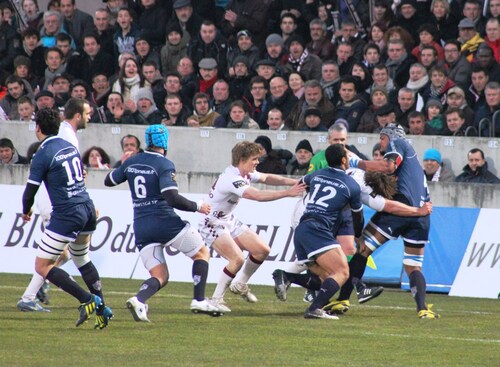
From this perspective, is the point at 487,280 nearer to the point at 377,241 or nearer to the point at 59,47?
the point at 377,241

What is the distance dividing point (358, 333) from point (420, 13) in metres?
10.5

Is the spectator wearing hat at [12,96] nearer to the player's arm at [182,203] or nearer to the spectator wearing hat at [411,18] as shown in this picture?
the spectator wearing hat at [411,18]

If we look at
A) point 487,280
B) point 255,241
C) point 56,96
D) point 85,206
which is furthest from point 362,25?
point 85,206

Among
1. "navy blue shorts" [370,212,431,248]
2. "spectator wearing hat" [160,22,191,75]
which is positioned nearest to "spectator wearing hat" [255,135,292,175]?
"spectator wearing hat" [160,22,191,75]

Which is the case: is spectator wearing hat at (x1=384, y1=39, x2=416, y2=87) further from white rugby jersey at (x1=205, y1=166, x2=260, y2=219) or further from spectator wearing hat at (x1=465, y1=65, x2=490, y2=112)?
white rugby jersey at (x1=205, y1=166, x2=260, y2=219)

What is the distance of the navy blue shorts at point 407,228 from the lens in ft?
45.9

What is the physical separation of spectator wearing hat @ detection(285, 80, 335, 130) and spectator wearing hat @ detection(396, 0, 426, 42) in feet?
7.76

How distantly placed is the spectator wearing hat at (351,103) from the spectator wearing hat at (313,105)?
0.79ft

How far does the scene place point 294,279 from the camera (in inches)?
554

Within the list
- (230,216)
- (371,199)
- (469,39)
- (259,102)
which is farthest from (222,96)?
(371,199)

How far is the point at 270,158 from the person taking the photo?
19.1m

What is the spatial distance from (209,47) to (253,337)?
38.4ft

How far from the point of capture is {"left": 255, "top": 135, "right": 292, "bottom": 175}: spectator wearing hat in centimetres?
1889

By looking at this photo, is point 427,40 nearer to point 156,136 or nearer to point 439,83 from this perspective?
point 439,83
